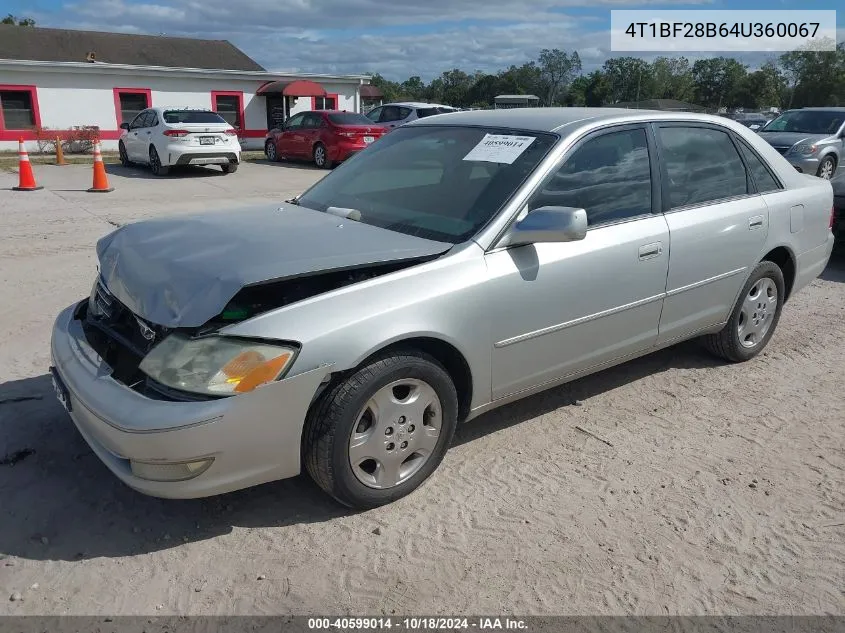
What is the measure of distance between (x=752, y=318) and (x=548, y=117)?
211 cm

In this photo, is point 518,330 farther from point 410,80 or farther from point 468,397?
point 410,80

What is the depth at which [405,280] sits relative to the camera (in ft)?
9.95

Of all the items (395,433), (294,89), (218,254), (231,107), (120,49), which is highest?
(120,49)

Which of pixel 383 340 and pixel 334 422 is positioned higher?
pixel 383 340

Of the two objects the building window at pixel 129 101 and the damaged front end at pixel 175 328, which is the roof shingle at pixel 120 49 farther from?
the damaged front end at pixel 175 328

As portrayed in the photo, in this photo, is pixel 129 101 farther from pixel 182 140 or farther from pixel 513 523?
pixel 513 523

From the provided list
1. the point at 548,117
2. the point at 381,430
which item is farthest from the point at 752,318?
the point at 381,430

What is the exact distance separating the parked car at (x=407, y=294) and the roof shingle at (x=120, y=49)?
27.2 meters

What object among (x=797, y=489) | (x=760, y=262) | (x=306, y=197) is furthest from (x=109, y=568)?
(x=760, y=262)

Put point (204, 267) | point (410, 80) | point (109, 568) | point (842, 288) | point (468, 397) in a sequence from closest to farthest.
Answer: point (109, 568)
point (204, 267)
point (468, 397)
point (842, 288)
point (410, 80)

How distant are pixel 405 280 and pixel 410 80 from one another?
385 feet

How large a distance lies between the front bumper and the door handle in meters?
1.98

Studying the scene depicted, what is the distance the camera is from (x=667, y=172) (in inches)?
162

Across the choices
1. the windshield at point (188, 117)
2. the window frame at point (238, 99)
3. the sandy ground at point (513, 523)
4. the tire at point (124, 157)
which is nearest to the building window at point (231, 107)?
the window frame at point (238, 99)
